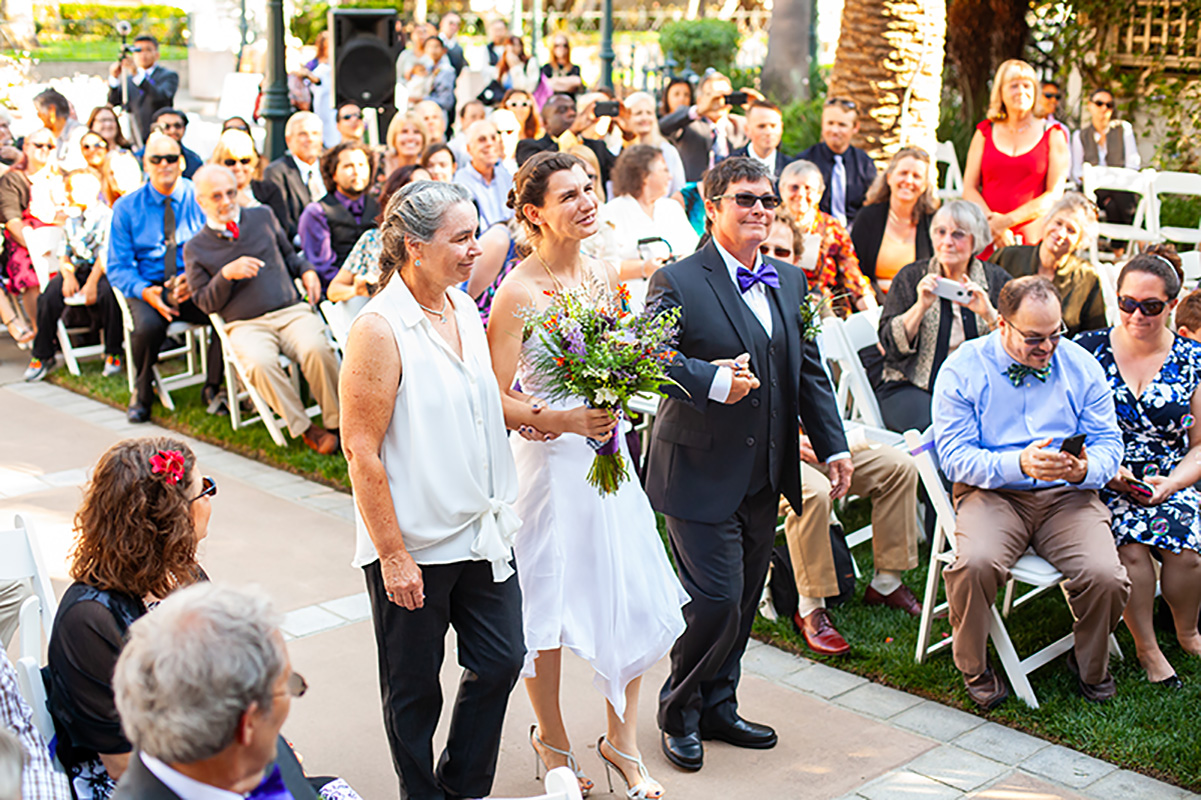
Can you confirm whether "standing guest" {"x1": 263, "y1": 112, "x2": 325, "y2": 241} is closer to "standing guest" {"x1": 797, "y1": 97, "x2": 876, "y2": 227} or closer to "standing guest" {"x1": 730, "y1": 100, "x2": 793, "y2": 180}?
"standing guest" {"x1": 730, "y1": 100, "x2": 793, "y2": 180}

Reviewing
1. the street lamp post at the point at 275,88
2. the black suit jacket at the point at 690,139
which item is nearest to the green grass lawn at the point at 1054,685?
the black suit jacket at the point at 690,139

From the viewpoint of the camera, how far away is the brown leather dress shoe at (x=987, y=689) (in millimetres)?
4621

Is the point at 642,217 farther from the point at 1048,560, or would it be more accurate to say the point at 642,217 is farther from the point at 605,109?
the point at 1048,560

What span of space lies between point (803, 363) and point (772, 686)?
1408 mm

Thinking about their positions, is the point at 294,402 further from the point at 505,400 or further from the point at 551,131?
the point at 505,400

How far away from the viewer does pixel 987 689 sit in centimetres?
466

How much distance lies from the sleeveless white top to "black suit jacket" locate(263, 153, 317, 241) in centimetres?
662

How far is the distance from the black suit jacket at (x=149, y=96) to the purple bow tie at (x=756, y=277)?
43.4ft

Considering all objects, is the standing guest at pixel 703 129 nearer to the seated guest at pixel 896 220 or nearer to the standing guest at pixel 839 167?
Result: the standing guest at pixel 839 167

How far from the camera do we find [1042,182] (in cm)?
863

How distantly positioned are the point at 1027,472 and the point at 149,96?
13757 mm

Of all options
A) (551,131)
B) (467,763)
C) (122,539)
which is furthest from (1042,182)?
(122,539)

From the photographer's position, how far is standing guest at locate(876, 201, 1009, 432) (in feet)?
20.0

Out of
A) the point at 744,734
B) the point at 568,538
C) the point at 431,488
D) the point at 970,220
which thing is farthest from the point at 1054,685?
the point at 431,488
